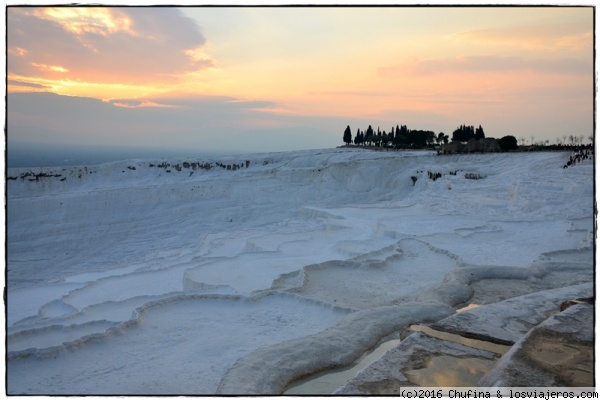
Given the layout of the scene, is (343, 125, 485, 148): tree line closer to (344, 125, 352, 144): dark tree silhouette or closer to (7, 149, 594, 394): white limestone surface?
(344, 125, 352, 144): dark tree silhouette

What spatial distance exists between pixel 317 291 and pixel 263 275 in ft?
3.86

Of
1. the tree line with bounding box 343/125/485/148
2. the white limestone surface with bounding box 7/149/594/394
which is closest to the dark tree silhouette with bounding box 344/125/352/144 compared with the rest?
the tree line with bounding box 343/125/485/148

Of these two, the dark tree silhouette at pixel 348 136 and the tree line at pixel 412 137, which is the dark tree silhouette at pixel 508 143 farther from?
the dark tree silhouette at pixel 348 136

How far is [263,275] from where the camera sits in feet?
22.8

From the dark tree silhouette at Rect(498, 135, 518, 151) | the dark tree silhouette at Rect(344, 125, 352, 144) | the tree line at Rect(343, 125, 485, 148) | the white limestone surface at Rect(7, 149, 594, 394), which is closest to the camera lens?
the white limestone surface at Rect(7, 149, 594, 394)

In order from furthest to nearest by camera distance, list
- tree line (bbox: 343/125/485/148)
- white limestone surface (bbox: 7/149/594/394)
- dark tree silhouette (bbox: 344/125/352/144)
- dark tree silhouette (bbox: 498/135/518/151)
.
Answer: dark tree silhouette (bbox: 344/125/352/144) < tree line (bbox: 343/125/485/148) < dark tree silhouette (bbox: 498/135/518/151) < white limestone surface (bbox: 7/149/594/394)

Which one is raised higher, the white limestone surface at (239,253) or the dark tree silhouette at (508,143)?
the dark tree silhouette at (508,143)

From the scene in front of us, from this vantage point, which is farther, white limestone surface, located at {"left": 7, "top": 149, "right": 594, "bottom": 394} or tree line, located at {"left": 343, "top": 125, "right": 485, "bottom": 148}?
tree line, located at {"left": 343, "top": 125, "right": 485, "bottom": 148}

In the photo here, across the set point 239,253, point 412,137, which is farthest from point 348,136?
point 239,253

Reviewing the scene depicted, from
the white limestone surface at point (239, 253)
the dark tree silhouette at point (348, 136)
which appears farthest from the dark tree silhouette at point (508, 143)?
Result: the dark tree silhouette at point (348, 136)

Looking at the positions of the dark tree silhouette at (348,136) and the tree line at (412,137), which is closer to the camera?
the tree line at (412,137)

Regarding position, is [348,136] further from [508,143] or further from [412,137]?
[508,143]

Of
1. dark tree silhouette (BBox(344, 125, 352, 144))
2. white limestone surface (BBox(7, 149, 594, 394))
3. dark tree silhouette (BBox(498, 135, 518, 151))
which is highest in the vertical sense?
dark tree silhouette (BBox(344, 125, 352, 144))

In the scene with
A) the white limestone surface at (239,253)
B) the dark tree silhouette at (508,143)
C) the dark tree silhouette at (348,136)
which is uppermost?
the dark tree silhouette at (348,136)
